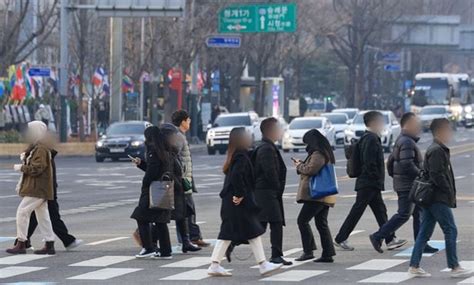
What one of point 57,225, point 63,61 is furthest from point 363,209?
point 63,61

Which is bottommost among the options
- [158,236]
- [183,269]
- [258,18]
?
[183,269]

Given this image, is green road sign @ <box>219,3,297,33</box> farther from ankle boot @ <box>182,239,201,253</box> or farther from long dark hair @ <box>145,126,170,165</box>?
long dark hair @ <box>145,126,170,165</box>

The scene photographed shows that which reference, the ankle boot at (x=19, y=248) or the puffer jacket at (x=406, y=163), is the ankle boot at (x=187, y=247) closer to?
the ankle boot at (x=19, y=248)

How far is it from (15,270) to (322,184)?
145 inches

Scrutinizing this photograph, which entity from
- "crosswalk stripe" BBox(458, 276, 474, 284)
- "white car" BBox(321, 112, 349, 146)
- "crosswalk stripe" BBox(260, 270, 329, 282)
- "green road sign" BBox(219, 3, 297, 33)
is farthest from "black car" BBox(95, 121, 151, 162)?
"crosswalk stripe" BBox(458, 276, 474, 284)

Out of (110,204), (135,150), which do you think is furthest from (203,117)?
(110,204)

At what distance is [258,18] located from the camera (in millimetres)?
64000

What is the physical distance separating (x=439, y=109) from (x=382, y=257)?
6244 cm

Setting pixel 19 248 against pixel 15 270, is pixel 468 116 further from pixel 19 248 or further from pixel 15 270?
pixel 15 270

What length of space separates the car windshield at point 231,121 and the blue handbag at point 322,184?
39038 mm

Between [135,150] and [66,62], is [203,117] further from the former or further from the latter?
[135,150]

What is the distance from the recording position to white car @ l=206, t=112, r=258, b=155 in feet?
180

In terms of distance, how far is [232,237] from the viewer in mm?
15203

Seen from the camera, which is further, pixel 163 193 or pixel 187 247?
pixel 187 247
